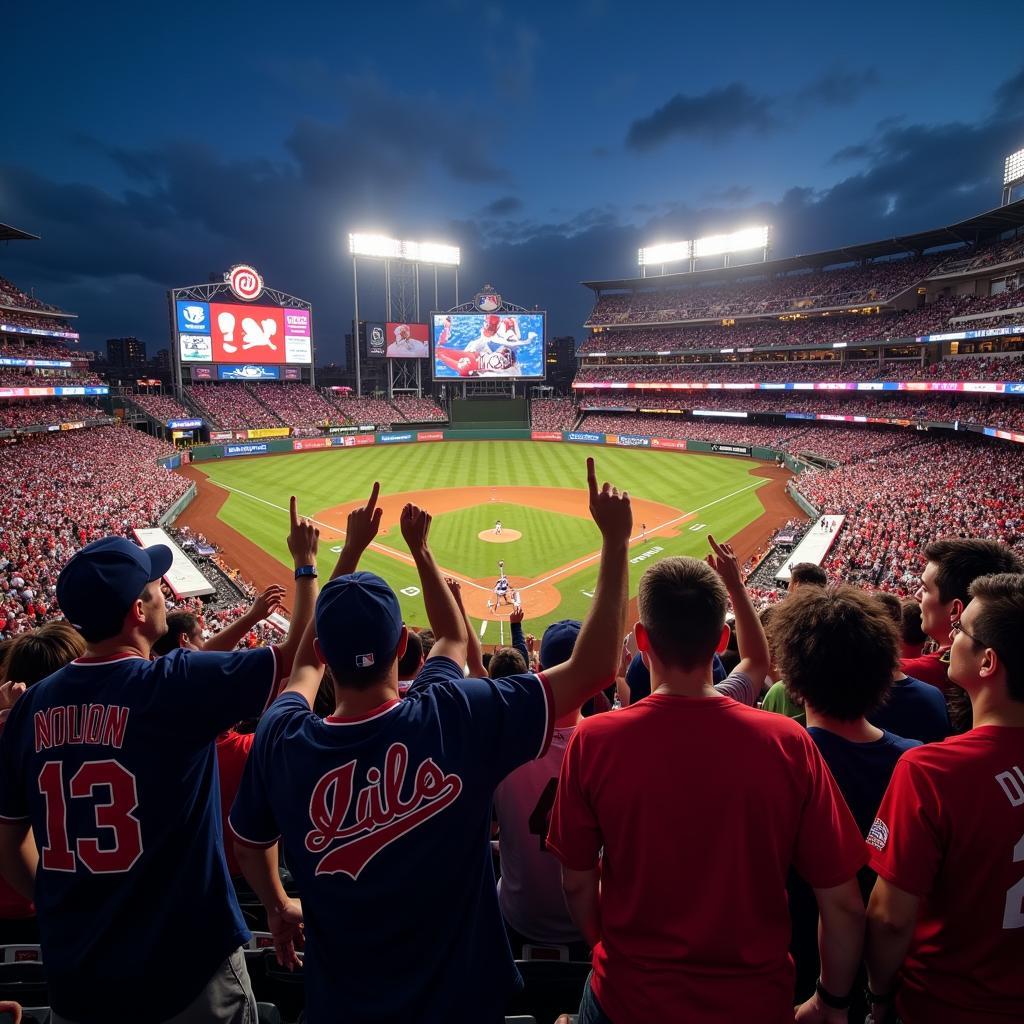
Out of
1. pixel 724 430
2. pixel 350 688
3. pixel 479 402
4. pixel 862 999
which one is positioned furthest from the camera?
pixel 479 402

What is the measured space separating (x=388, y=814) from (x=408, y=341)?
76.0m

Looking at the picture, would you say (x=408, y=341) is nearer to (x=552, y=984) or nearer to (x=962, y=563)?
(x=962, y=563)

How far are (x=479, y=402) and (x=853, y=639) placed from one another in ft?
235

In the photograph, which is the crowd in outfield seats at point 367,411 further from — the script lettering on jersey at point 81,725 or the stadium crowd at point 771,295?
the script lettering on jersey at point 81,725

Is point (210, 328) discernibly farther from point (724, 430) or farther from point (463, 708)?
point (463, 708)

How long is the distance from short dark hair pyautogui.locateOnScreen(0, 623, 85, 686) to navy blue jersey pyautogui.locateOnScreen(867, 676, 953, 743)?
4945mm

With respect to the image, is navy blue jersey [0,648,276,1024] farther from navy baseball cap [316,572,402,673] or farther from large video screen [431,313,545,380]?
large video screen [431,313,545,380]

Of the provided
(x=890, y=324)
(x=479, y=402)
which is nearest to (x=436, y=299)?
(x=479, y=402)

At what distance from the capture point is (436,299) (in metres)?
75.9

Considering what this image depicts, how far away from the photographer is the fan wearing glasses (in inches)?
88.3

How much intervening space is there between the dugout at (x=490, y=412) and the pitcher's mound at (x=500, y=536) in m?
42.3

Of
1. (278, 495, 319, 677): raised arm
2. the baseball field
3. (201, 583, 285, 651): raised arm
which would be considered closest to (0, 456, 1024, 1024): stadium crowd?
(278, 495, 319, 677): raised arm

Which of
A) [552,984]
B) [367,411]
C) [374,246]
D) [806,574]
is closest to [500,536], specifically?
[806,574]

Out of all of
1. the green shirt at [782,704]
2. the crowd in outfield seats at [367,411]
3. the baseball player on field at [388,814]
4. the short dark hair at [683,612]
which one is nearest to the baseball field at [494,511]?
the crowd in outfield seats at [367,411]
